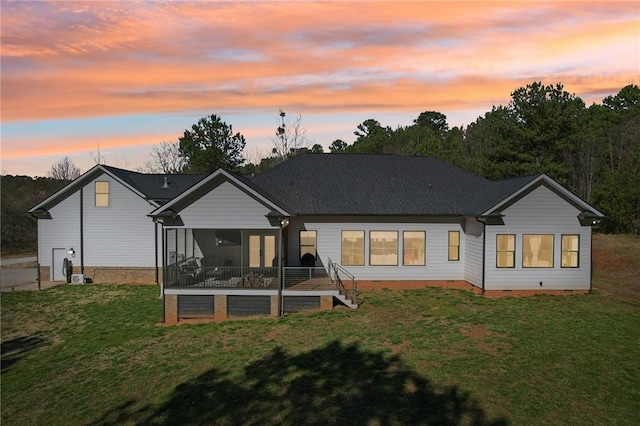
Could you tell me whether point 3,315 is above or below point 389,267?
below

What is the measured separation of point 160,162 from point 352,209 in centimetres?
5493

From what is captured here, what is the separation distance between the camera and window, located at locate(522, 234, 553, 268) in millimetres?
21547

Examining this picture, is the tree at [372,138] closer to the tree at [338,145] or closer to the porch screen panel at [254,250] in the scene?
the tree at [338,145]

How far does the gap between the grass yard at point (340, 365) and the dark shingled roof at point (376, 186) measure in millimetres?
5281

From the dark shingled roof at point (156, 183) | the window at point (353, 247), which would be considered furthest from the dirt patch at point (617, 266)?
the dark shingled roof at point (156, 183)

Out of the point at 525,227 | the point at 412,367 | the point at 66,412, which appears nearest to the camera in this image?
the point at 66,412

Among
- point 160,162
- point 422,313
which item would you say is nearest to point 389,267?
point 422,313

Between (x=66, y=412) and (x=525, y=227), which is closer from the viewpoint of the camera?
(x=66, y=412)

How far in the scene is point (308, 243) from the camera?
23312 millimetres

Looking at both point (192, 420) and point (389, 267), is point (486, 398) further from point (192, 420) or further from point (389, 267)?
point (389, 267)

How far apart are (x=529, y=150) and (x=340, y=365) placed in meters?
36.5

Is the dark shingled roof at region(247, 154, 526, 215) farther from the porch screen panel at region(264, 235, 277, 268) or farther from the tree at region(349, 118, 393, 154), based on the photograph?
the tree at region(349, 118, 393, 154)

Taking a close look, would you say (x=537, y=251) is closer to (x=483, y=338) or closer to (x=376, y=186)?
(x=483, y=338)

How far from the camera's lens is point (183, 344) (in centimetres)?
1521
